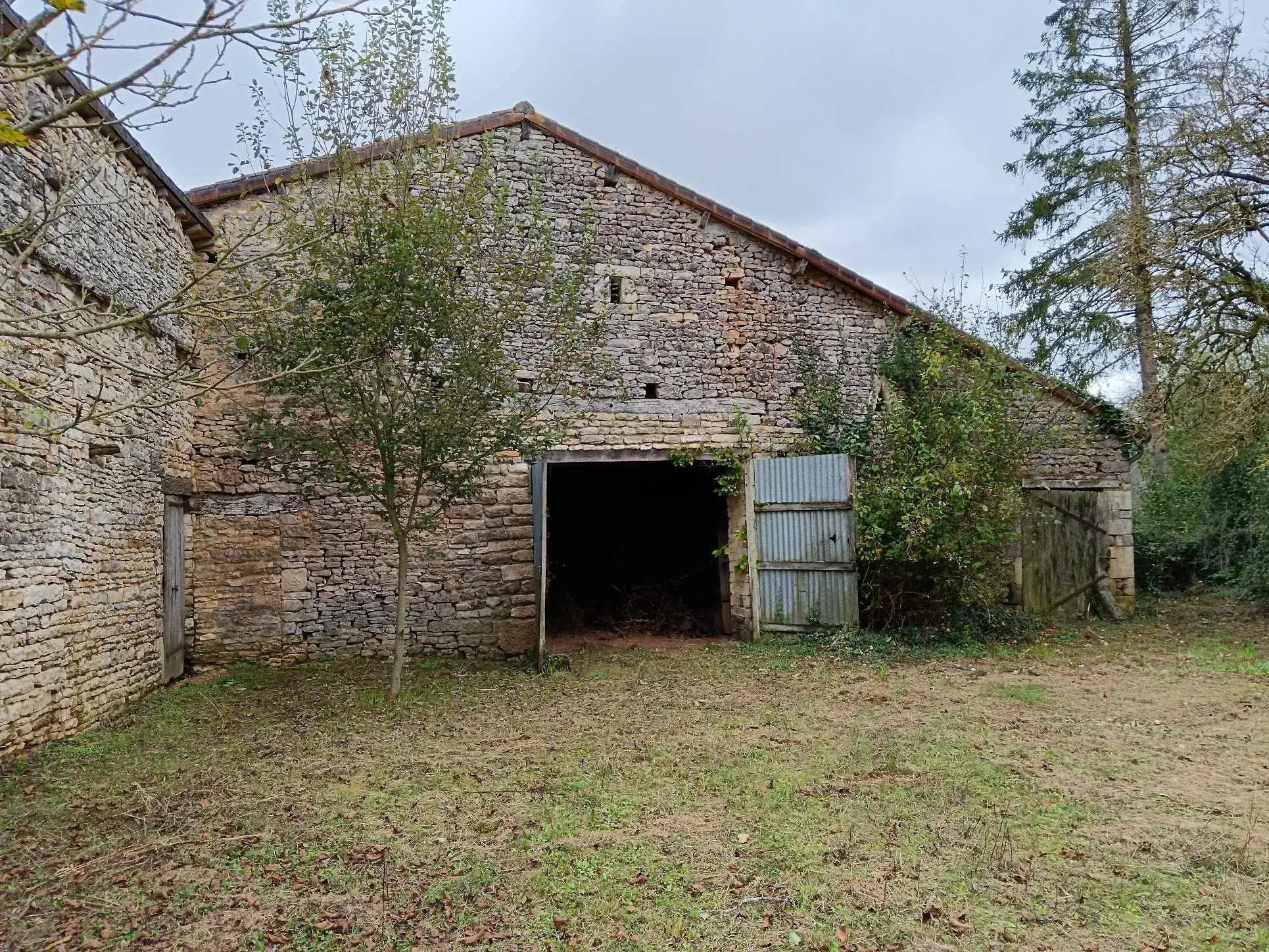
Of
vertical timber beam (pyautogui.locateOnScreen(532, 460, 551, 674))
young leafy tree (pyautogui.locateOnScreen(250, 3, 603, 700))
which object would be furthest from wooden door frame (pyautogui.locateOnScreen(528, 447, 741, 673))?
young leafy tree (pyautogui.locateOnScreen(250, 3, 603, 700))

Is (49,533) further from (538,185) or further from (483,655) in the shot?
(538,185)

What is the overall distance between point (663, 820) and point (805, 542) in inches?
200

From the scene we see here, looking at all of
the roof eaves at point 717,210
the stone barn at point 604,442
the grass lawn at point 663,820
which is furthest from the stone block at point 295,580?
the roof eaves at point 717,210

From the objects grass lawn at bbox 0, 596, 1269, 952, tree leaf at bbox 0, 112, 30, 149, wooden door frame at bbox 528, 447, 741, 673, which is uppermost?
tree leaf at bbox 0, 112, 30, 149

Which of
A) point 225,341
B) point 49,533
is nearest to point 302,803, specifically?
point 49,533

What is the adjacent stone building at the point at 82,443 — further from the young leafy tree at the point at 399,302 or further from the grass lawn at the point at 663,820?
the young leafy tree at the point at 399,302

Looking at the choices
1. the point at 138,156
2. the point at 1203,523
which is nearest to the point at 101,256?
the point at 138,156

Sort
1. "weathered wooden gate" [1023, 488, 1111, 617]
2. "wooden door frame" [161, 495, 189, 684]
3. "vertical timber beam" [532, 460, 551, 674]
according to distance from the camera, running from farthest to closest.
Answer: "weathered wooden gate" [1023, 488, 1111, 617], "vertical timber beam" [532, 460, 551, 674], "wooden door frame" [161, 495, 189, 684]

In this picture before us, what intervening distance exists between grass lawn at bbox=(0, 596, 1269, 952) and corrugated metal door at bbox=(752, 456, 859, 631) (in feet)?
5.98

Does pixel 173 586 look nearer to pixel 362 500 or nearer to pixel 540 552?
pixel 362 500

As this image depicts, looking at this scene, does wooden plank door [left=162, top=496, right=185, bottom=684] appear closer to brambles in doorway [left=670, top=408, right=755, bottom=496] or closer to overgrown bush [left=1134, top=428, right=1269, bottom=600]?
brambles in doorway [left=670, top=408, right=755, bottom=496]

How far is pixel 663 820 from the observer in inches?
155

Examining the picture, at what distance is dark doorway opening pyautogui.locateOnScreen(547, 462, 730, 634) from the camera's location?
1072 cm

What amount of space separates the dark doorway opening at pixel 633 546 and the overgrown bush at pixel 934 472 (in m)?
2.38
